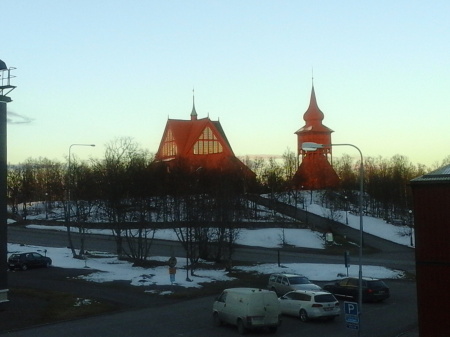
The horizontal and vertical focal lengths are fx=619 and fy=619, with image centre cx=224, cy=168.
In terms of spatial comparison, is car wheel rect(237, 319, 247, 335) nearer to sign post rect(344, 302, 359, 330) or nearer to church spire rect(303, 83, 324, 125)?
sign post rect(344, 302, 359, 330)

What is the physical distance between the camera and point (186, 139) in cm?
10381

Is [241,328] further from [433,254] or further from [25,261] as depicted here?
[25,261]

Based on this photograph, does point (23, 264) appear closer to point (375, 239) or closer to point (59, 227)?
point (59, 227)

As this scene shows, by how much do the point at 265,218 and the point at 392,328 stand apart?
4799 centimetres

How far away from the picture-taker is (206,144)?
102m

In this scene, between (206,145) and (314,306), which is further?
(206,145)

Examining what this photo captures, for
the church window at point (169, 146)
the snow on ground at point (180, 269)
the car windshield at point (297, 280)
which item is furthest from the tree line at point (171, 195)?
the church window at point (169, 146)

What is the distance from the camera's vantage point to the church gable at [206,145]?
102 metres

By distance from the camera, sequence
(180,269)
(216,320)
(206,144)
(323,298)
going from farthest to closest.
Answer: (206,144)
(180,269)
(323,298)
(216,320)

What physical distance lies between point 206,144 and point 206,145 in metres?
0.17

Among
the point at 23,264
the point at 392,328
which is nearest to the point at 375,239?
the point at 23,264

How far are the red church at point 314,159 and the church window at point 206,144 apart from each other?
14.1 m

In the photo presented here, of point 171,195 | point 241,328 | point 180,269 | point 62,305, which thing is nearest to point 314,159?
point 171,195

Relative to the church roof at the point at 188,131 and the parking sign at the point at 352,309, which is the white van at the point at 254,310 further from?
the church roof at the point at 188,131
